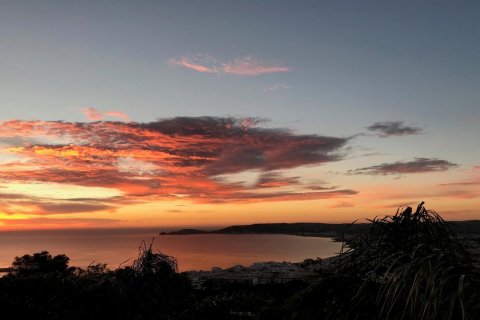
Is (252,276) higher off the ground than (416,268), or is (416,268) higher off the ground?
(416,268)

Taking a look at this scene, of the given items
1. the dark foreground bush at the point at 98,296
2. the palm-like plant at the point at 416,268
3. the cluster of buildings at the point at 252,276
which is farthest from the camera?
the cluster of buildings at the point at 252,276

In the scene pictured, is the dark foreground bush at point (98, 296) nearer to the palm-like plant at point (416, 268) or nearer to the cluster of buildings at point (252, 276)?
the palm-like plant at point (416, 268)

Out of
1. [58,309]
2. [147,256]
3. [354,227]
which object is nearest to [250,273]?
[147,256]

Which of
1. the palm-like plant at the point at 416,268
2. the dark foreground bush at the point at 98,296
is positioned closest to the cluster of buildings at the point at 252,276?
the dark foreground bush at the point at 98,296

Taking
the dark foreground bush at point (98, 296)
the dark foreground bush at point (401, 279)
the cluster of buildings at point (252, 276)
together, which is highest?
the dark foreground bush at point (401, 279)

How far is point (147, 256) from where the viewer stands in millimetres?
17562

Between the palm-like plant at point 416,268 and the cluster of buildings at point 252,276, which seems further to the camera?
the cluster of buildings at point 252,276

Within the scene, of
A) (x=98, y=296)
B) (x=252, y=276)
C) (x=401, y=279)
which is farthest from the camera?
(x=252, y=276)

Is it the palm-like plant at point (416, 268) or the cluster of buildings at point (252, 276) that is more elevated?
the palm-like plant at point (416, 268)

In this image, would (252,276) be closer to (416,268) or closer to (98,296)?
(98,296)

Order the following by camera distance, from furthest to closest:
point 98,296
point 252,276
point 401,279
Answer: point 252,276 → point 98,296 → point 401,279

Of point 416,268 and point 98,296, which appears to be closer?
point 416,268

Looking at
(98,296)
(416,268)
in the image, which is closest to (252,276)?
(98,296)

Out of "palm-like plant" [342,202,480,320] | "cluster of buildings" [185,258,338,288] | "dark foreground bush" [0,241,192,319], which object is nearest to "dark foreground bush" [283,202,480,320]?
"palm-like plant" [342,202,480,320]
